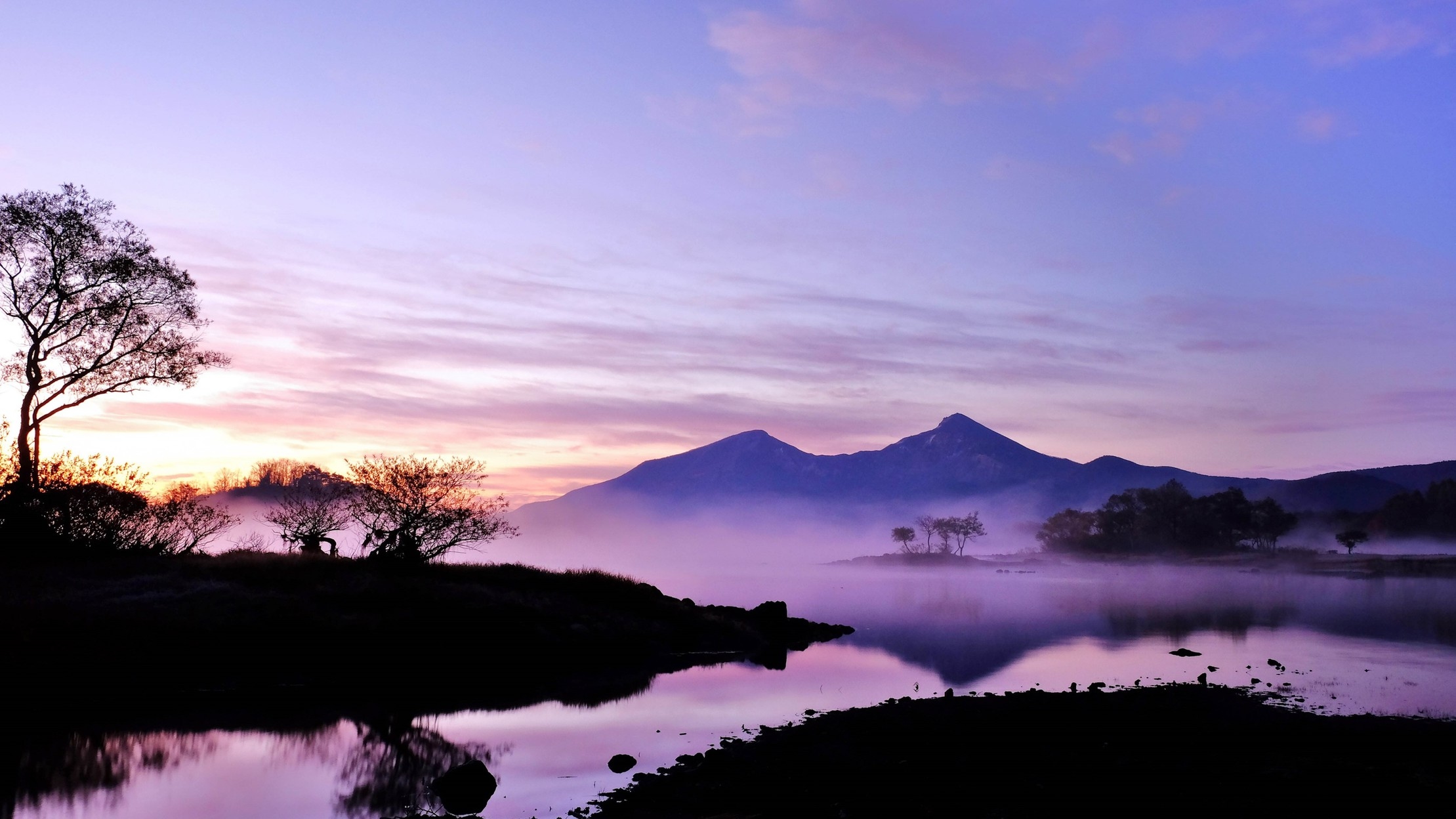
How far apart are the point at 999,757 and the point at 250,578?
34.9 m

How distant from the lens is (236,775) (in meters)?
24.3

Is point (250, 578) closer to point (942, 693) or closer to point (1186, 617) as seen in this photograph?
point (942, 693)

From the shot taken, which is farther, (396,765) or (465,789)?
(396,765)

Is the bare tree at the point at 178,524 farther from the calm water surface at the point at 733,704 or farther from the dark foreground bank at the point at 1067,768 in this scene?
the dark foreground bank at the point at 1067,768

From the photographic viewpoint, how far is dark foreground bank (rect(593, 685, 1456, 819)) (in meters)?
19.4

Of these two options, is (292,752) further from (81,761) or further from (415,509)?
(415,509)

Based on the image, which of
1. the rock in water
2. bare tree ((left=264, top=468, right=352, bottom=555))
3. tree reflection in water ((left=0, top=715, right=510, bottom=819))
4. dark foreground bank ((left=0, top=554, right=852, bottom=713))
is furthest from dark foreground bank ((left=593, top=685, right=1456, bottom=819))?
bare tree ((left=264, top=468, right=352, bottom=555))

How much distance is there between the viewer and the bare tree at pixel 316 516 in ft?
181

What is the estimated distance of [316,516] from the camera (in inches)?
2196

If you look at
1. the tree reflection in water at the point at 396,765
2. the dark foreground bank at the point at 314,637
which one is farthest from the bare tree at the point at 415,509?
the tree reflection in water at the point at 396,765

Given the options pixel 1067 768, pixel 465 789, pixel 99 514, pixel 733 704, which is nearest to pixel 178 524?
pixel 99 514

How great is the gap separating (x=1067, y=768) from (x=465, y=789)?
45.6ft

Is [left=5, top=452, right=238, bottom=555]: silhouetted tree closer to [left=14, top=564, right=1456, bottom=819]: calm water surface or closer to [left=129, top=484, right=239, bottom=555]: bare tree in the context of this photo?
[left=129, top=484, right=239, bottom=555]: bare tree

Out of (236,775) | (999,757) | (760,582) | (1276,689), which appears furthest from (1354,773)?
(760,582)
